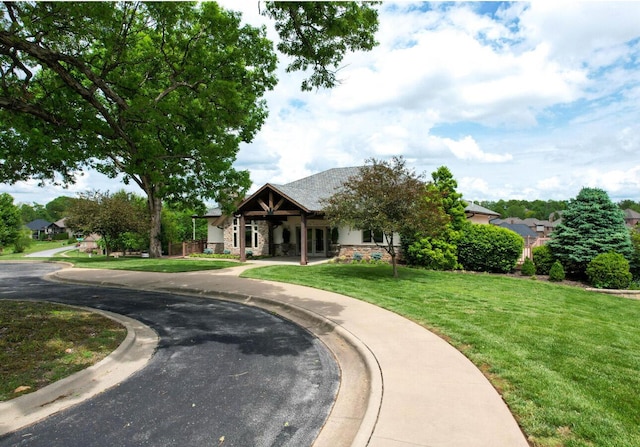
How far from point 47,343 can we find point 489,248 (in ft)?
57.5

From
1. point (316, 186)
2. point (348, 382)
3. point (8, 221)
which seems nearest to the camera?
point (348, 382)

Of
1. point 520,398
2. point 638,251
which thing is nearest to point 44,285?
point 520,398

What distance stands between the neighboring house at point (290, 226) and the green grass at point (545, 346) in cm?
809

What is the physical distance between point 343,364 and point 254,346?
5.50 ft

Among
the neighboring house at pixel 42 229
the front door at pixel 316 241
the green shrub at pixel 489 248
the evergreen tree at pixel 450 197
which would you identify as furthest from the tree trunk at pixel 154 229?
the neighboring house at pixel 42 229

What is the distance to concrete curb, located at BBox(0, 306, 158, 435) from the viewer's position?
3811 mm

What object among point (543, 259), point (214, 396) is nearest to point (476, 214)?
point (543, 259)

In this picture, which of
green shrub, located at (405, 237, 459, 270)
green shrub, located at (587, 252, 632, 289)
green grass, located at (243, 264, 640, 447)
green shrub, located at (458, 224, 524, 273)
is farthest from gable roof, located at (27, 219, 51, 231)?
green shrub, located at (587, 252, 632, 289)

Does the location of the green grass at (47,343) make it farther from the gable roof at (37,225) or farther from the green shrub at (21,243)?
the gable roof at (37,225)

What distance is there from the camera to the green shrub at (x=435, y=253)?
1806cm

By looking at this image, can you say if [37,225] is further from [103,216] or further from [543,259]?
[543,259]

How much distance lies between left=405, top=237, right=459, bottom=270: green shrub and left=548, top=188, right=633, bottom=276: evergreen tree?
15.2 ft

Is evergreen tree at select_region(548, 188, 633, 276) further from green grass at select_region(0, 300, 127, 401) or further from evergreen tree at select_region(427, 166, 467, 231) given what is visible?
green grass at select_region(0, 300, 127, 401)

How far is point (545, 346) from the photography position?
587 cm
